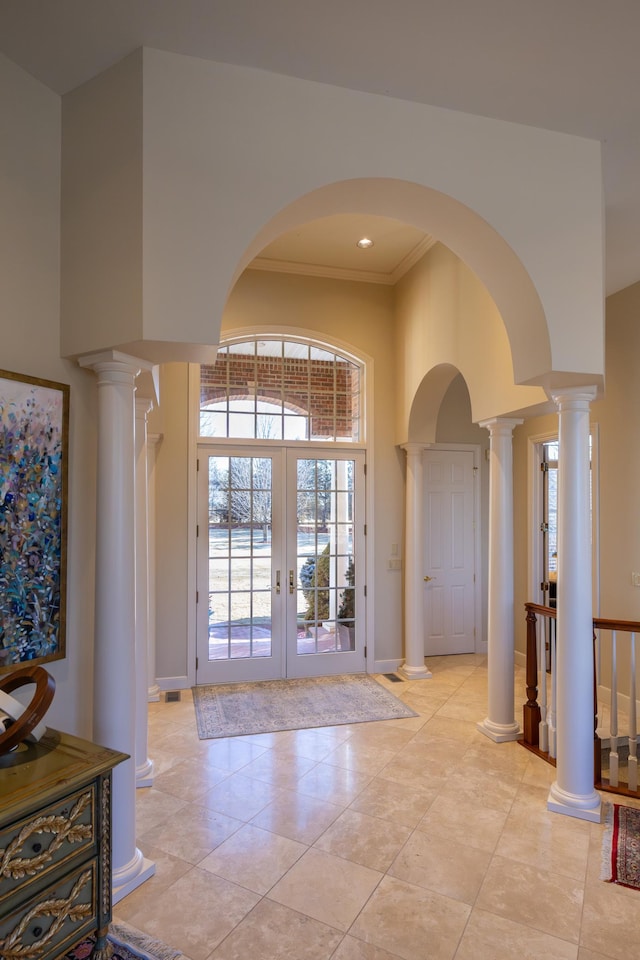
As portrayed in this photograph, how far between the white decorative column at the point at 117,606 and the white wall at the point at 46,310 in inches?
5.9

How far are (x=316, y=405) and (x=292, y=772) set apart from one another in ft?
10.6

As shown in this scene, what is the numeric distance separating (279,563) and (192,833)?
259 cm

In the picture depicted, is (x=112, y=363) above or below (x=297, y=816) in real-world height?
above

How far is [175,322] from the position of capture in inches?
89.3

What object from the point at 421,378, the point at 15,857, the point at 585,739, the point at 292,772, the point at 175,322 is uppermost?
the point at 421,378

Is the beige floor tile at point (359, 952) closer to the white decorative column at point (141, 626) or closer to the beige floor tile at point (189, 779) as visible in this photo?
the beige floor tile at point (189, 779)

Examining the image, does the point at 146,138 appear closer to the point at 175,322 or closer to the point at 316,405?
the point at 175,322

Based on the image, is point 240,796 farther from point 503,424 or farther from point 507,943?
point 503,424

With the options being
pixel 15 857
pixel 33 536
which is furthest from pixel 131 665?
pixel 15 857

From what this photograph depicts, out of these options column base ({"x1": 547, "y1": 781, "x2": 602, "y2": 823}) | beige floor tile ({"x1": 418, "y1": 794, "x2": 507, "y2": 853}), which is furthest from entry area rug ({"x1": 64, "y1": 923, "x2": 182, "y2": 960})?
column base ({"x1": 547, "y1": 781, "x2": 602, "y2": 823})

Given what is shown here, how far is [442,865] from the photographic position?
247cm

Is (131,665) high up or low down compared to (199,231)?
down

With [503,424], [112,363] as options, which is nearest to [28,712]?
[112,363]

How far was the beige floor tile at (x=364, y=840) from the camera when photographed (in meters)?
2.52
